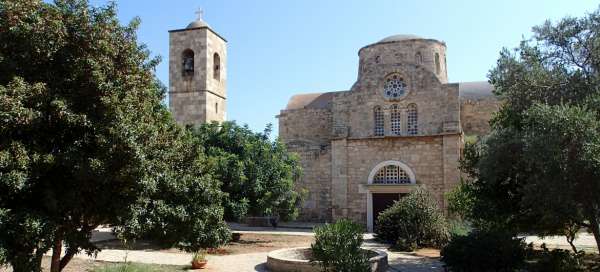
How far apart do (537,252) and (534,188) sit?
4.96 meters

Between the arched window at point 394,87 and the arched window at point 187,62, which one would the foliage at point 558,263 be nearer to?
the arched window at point 394,87

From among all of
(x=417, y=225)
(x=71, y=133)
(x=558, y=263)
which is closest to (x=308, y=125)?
(x=417, y=225)

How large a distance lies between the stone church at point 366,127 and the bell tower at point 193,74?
46mm

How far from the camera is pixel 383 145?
22625mm

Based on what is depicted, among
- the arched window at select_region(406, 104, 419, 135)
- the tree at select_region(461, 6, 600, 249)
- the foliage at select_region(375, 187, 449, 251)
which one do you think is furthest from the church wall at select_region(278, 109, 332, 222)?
the tree at select_region(461, 6, 600, 249)

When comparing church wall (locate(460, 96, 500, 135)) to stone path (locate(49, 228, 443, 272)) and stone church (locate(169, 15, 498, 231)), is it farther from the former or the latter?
stone path (locate(49, 228, 443, 272))

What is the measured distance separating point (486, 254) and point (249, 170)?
29.4ft

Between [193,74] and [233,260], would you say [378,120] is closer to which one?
[193,74]

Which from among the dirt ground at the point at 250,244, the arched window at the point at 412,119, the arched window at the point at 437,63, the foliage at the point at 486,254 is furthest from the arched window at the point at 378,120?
the foliage at the point at 486,254

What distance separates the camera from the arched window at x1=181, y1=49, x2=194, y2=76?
22844 mm

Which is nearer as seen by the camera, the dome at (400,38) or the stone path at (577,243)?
the stone path at (577,243)

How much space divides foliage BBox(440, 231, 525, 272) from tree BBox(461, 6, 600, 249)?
2.63 feet

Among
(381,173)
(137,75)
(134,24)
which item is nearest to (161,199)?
(137,75)

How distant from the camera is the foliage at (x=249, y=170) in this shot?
616 inches
